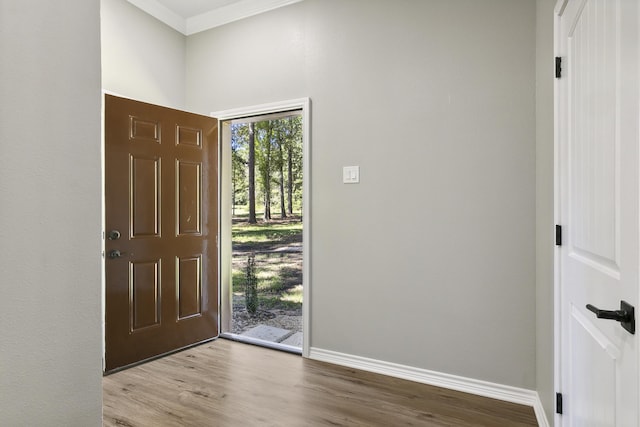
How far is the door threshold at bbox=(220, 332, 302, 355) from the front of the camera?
2977mm

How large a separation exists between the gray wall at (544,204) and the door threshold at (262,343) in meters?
1.72

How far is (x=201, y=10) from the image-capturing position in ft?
10.7

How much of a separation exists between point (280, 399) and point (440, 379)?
1.07m

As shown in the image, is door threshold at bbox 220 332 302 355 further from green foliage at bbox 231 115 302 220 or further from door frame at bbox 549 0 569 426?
door frame at bbox 549 0 569 426

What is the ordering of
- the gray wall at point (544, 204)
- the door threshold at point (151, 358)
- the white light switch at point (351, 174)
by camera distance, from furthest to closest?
the white light switch at point (351, 174), the door threshold at point (151, 358), the gray wall at point (544, 204)

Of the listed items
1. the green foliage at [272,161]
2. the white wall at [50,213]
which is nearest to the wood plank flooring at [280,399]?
the white wall at [50,213]

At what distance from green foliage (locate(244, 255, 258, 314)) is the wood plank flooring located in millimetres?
1393

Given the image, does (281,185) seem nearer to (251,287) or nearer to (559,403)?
(251,287)

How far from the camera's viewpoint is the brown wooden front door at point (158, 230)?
104 inches

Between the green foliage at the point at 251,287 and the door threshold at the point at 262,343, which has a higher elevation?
the green foliage at the point at 251,287

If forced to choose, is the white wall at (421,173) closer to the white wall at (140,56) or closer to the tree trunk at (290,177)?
the white wall at (140,56)

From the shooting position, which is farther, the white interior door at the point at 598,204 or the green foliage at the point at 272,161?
the green foliage at the point at 272,161

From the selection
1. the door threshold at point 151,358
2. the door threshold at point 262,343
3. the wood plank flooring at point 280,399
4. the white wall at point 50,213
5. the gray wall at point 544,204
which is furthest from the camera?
the door threshold at point 262,343

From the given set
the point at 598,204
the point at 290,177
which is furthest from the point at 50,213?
the point at 290,177
